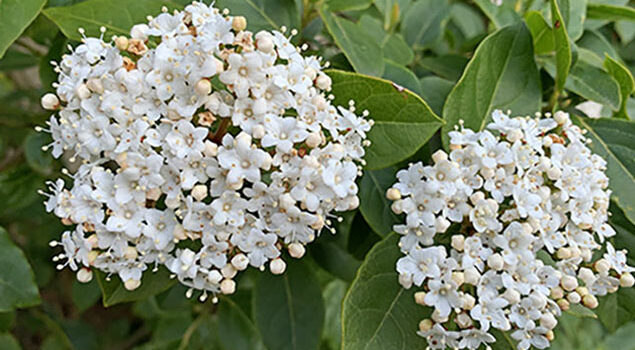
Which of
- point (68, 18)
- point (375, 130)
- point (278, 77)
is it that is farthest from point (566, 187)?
point (68, 18)

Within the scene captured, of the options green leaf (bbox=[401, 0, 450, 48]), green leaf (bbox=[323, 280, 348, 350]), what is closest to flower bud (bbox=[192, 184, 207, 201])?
green leaf (bbox=[401, 0, 450, 48])

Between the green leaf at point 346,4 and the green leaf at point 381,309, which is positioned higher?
the green leaf at point 346,4

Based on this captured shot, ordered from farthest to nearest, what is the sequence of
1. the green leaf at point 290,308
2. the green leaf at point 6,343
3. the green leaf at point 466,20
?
1. the green leaf at point 466,20
2. the green leaf at point 6,343
3. the green leaf at point 290,308

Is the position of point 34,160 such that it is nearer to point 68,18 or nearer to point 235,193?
point 68,18

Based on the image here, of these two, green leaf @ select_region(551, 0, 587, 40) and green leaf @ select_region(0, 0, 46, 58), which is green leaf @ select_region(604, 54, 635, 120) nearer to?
green leaf @ select_region(551, 0, 587, 40)

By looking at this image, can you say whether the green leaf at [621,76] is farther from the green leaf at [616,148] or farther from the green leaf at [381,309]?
the green leaf at [381,309]

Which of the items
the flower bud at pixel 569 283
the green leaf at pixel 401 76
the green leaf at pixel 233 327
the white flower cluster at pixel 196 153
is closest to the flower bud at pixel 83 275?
the white flower cluster at pixel 196 153
